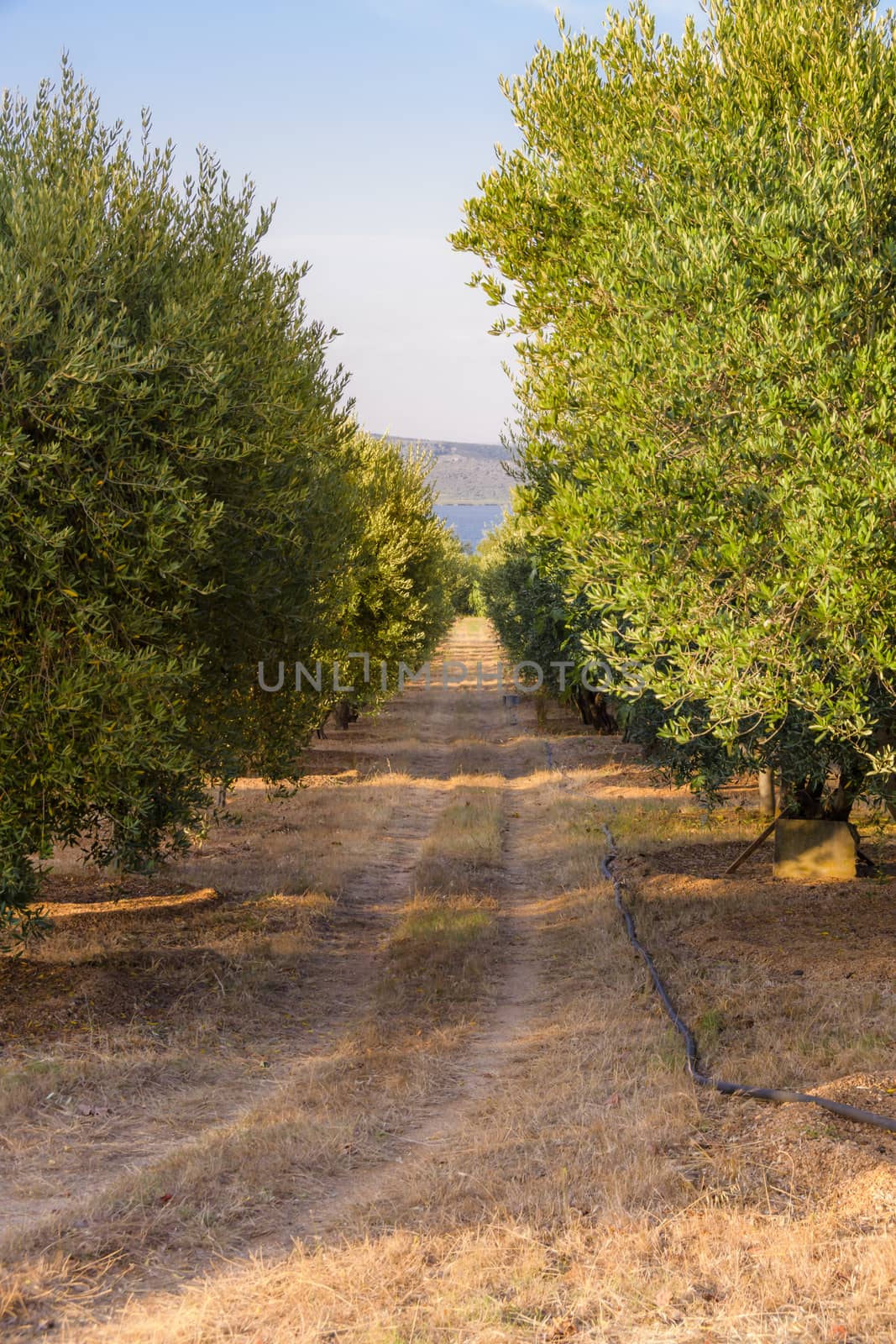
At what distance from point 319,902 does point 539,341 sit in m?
9.10

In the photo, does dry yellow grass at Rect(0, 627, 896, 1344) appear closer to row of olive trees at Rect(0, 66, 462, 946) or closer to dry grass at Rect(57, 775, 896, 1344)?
dry grass at Rect(57, 775, 896, 1344)

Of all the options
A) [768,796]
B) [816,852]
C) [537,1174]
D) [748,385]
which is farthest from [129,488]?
[768,796]

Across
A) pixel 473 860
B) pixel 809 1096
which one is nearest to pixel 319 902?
pixel 473 860

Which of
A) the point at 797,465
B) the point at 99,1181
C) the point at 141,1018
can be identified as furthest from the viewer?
the point at 141,1018

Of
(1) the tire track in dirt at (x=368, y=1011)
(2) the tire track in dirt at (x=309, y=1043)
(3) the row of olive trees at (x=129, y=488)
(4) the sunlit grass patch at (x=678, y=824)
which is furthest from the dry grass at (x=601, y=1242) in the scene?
(4) the sunlit grass patch at (x=678, y=824)

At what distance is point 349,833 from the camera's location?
21.3 metres

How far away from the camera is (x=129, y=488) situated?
388 inches

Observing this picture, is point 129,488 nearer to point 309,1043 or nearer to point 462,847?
point 309,1043

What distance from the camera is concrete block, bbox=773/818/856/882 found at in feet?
52.4

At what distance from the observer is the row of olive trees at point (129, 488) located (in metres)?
9.38

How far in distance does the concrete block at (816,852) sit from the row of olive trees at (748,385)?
523 centimetres

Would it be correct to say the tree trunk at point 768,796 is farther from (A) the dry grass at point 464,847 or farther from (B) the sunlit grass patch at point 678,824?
(A) the dry grass at point 464,847

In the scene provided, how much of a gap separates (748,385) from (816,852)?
9763mm

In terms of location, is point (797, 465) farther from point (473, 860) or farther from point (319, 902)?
point (473, 860)
